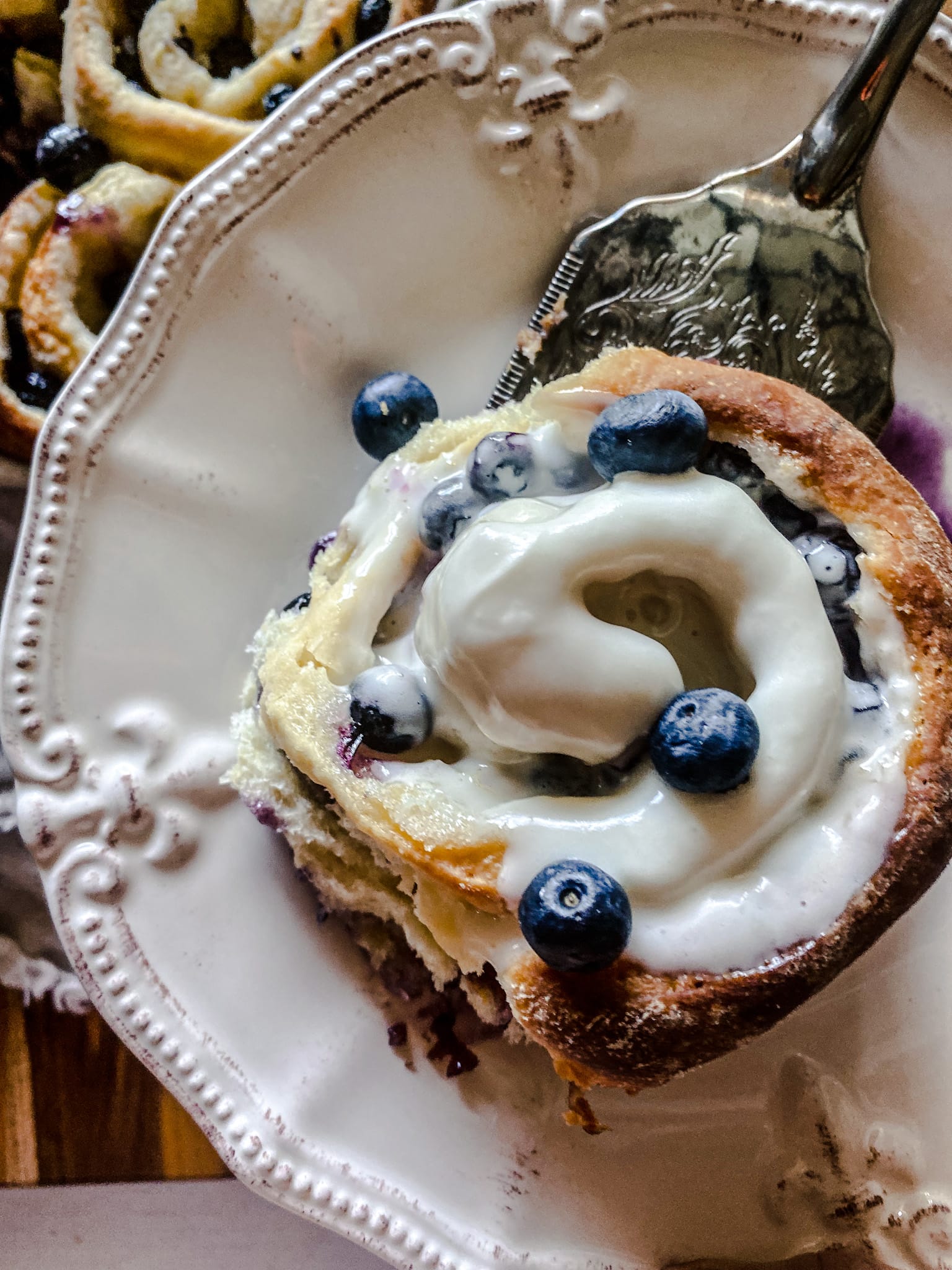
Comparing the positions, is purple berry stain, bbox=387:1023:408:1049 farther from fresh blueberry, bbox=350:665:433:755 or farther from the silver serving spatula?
the silver serving spatula

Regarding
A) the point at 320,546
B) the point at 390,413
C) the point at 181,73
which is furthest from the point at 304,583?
the point at 181,73

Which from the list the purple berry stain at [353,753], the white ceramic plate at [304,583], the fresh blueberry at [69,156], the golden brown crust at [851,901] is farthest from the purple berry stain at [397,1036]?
the fresh blueberry at [69,156]

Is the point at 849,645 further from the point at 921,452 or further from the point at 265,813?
the point at 265,813

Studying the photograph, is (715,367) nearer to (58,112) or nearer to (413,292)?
(413,292)

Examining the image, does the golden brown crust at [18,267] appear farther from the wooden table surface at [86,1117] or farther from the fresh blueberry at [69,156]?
the wooden table surface at [86,1117]

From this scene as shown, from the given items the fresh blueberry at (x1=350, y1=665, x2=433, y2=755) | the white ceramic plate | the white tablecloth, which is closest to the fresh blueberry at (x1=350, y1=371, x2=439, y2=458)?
the white ceramic plate
